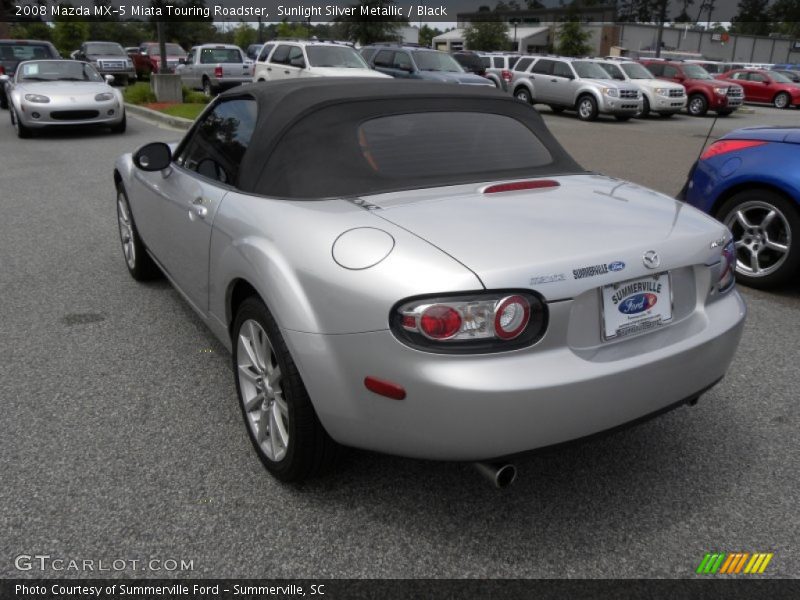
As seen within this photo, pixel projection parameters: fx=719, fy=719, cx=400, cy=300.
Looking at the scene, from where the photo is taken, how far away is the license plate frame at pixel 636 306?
2.41 metres

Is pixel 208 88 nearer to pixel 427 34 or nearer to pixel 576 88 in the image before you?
pixel 576 88

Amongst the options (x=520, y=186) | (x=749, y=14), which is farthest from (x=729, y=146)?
(x=749, y=14)

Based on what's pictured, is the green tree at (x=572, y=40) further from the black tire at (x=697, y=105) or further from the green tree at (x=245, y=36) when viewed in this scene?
the black tire at (x=697, y=105)

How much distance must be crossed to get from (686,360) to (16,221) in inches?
274

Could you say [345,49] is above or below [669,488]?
above

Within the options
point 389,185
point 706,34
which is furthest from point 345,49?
point 706,34

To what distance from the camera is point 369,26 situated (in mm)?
47562

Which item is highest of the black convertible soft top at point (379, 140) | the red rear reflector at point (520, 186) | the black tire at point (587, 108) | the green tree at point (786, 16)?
the green tree at point (786, 16)

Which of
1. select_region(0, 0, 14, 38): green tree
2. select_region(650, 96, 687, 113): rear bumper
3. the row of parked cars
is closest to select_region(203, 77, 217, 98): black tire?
the row of parked cars

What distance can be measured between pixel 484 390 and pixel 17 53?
923 inches

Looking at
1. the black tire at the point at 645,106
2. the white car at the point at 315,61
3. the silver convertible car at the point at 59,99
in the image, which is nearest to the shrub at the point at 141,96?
the white car at the point at 315,61

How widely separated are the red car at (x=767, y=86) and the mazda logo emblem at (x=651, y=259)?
31.2 metres

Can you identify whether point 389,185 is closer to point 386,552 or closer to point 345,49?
point 386,552

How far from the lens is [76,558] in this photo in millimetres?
2465
